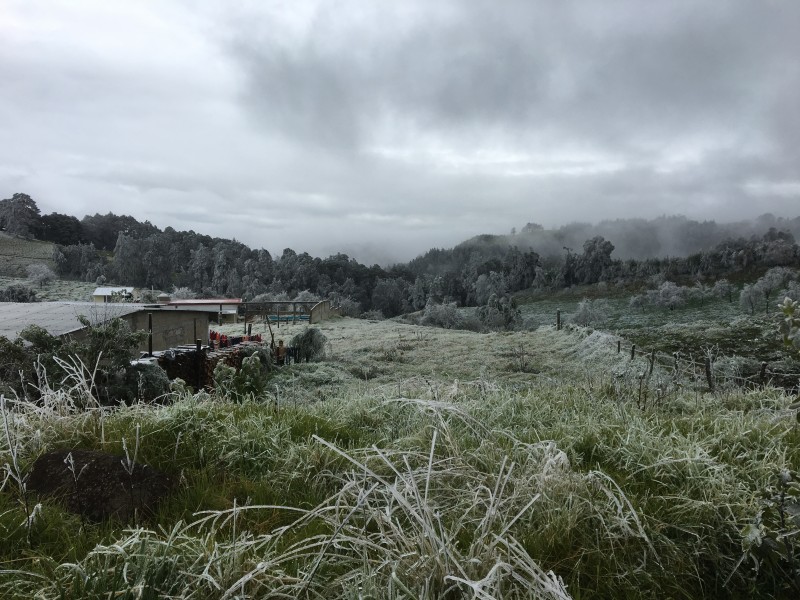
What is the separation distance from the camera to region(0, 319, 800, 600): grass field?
1709 millimetres

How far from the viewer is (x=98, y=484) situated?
2490 millimetres

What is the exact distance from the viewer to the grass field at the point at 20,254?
221 ft

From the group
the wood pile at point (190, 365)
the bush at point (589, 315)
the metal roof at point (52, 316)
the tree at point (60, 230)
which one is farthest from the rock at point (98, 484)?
the tree at point (60, 230)

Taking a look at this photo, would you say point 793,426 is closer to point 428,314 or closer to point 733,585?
point 733,585

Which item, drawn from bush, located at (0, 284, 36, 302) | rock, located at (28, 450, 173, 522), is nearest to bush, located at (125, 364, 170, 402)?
rock, located at (28, 450, 173, 522)

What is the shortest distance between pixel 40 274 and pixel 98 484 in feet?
238

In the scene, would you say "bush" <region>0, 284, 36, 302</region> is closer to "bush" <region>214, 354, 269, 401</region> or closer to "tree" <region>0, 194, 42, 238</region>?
"tree" <region>0, 194, 42, 238</region>

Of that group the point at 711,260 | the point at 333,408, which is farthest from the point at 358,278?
the point at 333,408

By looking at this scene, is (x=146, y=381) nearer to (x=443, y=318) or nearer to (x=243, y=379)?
(x=243, y=379)

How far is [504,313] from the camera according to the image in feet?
173

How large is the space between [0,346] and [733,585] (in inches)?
449

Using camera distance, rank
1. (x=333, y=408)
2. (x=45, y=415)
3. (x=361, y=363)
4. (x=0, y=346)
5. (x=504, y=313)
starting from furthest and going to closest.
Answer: (x=504, y=313), (x=361, y=363), (x=0, y=346), (x=333, y=408), (x=45, y=415)

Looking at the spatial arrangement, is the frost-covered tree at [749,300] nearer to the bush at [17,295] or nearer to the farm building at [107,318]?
the farm building at [107,318]

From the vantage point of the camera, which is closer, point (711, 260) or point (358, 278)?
point (711, 260)
